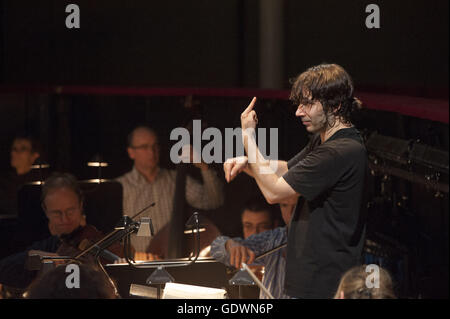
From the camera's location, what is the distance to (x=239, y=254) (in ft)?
10.3

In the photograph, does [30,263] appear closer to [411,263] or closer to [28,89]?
[28,89]

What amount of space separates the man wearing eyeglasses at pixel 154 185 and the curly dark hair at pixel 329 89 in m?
1.33

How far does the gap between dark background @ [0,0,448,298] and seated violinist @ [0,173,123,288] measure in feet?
0.77

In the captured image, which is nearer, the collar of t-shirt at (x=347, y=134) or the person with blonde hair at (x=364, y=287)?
the person with blonde hair at (x=364, y=287)

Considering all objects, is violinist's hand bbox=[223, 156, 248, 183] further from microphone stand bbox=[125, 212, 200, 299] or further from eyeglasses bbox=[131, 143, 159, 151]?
eyeglasses bbox=[131, 143, 159, 151]

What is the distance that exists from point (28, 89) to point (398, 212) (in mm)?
2268

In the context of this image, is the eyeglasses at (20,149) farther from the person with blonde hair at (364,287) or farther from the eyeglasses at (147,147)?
the person with blonde hair at (364,287)

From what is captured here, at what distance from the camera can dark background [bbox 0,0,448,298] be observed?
3023 mm

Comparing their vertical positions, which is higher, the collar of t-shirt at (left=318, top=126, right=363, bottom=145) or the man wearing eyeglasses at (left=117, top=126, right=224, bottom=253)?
the collar of t-shirt at (left=318, top=126, right=363, bottom=145)

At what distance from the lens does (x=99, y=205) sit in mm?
3697

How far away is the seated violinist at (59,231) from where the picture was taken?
350 cm

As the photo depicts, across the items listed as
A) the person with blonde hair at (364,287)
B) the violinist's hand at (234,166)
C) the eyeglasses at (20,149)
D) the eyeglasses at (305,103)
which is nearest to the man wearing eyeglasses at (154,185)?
the eyeglasses at (20,149)

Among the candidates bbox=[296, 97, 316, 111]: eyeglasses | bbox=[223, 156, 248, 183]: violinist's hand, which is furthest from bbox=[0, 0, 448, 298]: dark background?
bbox=[223, 156, 248, 183]: violinist's hand

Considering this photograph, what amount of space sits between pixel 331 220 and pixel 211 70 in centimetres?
426
